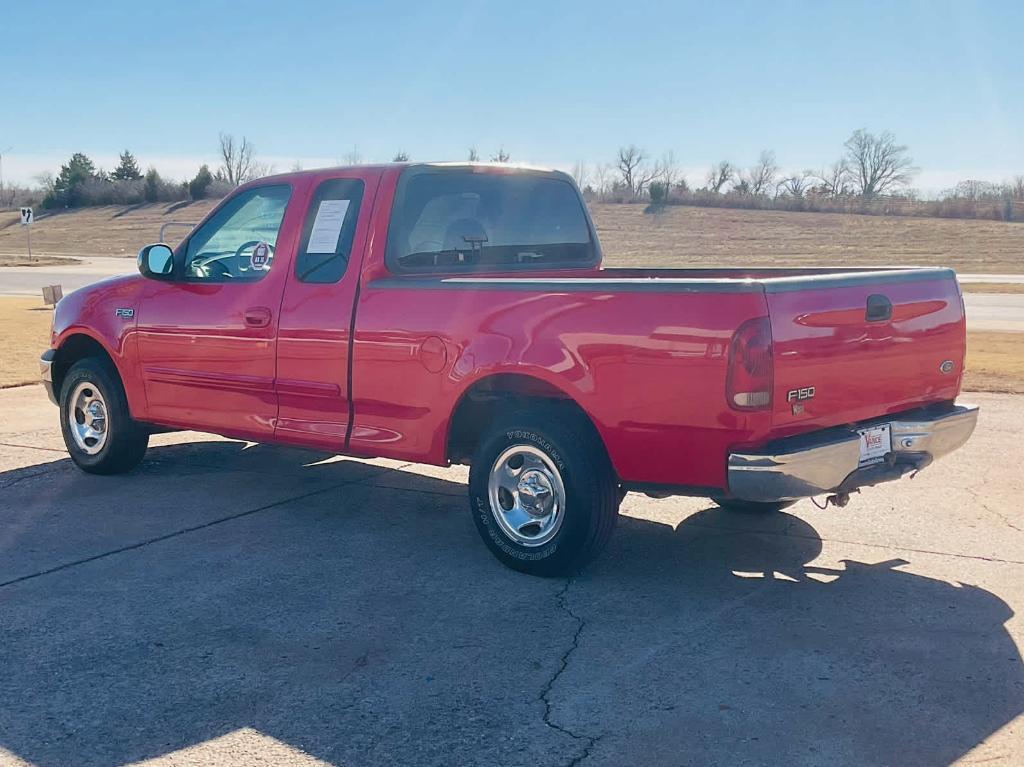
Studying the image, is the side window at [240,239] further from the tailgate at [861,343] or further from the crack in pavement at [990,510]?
the crack in pavement at [990,510]

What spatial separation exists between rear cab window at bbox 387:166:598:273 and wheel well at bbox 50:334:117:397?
2607mm

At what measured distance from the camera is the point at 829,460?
4.58 m

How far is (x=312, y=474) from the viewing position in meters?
7.48

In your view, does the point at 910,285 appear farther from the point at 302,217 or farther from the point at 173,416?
the point at 173,416

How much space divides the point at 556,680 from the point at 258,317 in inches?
120

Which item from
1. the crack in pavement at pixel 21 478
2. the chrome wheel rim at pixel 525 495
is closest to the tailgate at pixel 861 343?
the chrome wheel rim at pixel 525 495

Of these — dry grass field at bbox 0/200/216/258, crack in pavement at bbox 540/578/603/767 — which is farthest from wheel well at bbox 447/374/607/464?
dry grass field at bbox 0/200/216/258

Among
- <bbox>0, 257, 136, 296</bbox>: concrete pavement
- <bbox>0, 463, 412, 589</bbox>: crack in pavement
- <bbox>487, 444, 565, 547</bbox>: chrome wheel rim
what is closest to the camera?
<bbox>487, 444, 565, 547</bbox>: chrome wheel rim

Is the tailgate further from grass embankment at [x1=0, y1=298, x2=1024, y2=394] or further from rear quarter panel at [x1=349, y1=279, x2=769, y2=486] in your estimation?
grass embankment at [x1=0, y1=298, x2=1024, y2=394]

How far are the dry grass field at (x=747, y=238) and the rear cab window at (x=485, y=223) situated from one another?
3706 centimetres

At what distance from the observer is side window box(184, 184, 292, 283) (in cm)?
631

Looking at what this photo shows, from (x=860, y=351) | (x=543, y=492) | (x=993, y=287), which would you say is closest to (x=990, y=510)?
(x=860, y=351)

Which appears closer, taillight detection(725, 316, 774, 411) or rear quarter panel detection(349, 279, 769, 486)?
taillight detection(725, 316, 774, 411)

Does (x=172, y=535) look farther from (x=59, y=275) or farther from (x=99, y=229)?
(x=99, y=229)
